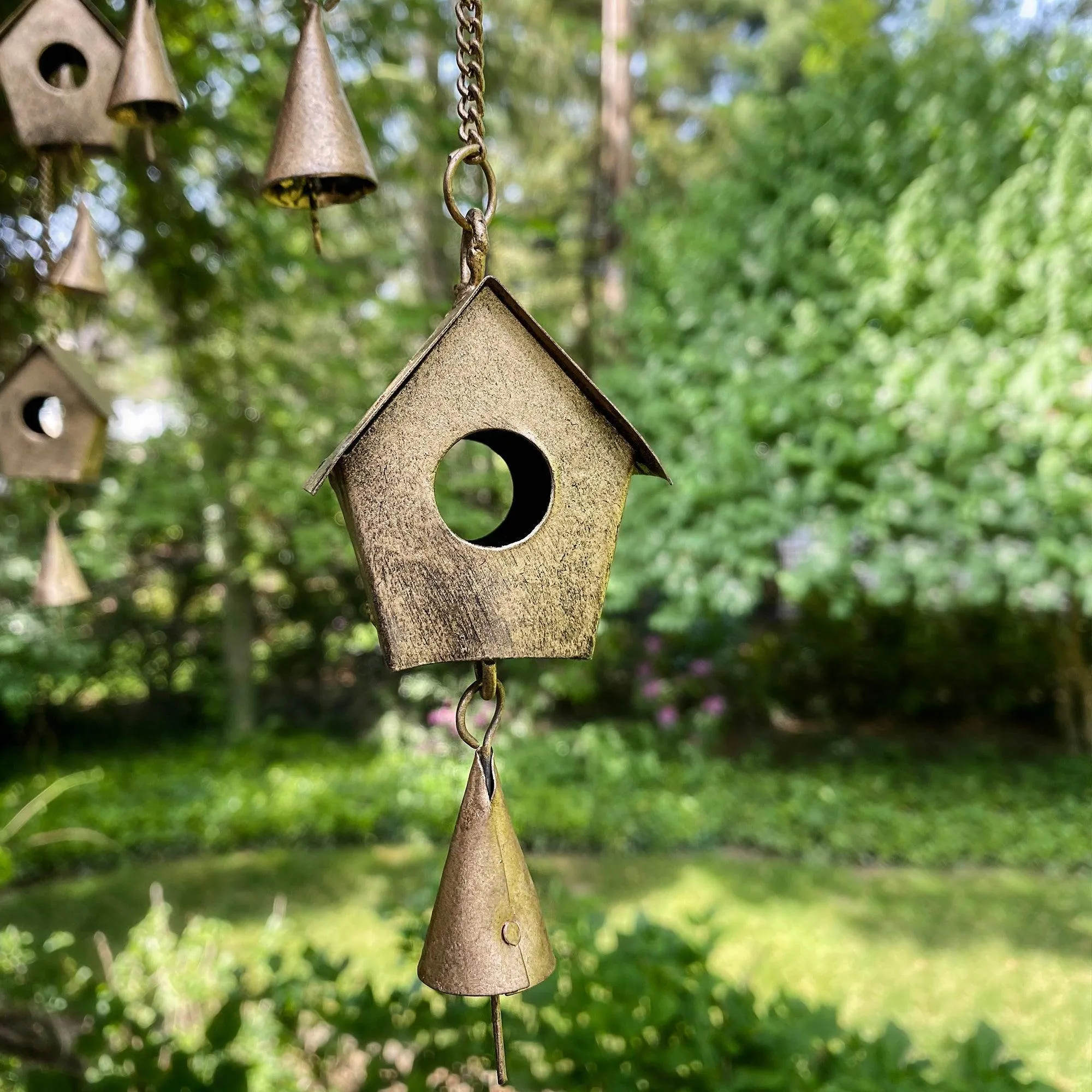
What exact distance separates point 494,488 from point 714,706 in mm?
2741

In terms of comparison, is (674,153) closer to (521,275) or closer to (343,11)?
(521,275)

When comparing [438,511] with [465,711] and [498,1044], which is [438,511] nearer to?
[465,711]

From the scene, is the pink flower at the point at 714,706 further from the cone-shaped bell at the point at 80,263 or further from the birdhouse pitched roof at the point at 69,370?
the cone-shaped bell at the point at 80,263

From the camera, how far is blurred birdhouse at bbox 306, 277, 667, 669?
105 cm

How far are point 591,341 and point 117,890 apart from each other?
5230 millimetres

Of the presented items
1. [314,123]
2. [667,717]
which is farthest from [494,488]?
[314,123]

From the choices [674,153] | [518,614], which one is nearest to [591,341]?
[674,153]

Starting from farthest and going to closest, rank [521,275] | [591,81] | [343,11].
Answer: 1. [591,81]
2. [521,275]
3. [343,11]

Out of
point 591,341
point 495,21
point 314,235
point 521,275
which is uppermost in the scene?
point 495,21

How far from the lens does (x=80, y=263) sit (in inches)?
65.9

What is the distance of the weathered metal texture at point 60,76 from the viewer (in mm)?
1544

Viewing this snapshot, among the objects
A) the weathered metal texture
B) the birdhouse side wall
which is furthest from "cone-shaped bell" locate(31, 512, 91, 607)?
the weathered metal texture

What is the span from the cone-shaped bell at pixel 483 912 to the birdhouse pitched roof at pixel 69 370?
1399 millimetres

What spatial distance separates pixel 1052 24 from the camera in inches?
188
